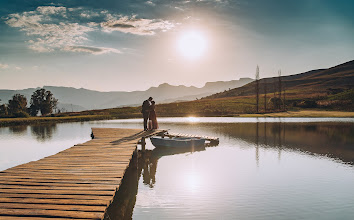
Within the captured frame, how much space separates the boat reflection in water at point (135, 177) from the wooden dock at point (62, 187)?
1.94 m

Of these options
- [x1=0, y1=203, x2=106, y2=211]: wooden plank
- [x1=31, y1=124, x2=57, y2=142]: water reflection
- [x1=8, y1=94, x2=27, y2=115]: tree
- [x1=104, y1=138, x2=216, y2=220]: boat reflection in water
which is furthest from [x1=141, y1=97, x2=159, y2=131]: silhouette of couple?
[x1=8, y1=94, x2=27, y2=115]: tree

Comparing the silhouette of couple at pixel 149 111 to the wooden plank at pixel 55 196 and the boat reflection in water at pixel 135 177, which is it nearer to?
the boat reflection in water at pixel 135 177

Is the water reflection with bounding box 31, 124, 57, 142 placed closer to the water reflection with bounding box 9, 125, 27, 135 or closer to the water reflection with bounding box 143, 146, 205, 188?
the water reflection with bounding box 9, 125, 27, 135

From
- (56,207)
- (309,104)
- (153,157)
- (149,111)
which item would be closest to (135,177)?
(153,157)

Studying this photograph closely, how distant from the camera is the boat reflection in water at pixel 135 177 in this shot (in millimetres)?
13298

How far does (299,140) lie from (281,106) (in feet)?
269

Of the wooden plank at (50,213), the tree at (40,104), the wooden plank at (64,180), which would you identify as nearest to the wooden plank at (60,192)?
the wooden plank at (64,180)

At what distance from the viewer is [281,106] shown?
111125mm

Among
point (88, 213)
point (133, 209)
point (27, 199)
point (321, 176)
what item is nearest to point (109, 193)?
point (88, 213)

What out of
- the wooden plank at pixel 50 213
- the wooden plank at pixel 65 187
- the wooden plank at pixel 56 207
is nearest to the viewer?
the wooden plank at pixel 50 213

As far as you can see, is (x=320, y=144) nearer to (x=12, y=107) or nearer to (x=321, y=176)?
(x=321, y=176)

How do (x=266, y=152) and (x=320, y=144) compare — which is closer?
(x=266, y=152)

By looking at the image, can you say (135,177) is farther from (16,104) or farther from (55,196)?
(16,104)

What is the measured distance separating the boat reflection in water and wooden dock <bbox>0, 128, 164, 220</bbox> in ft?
6.37
